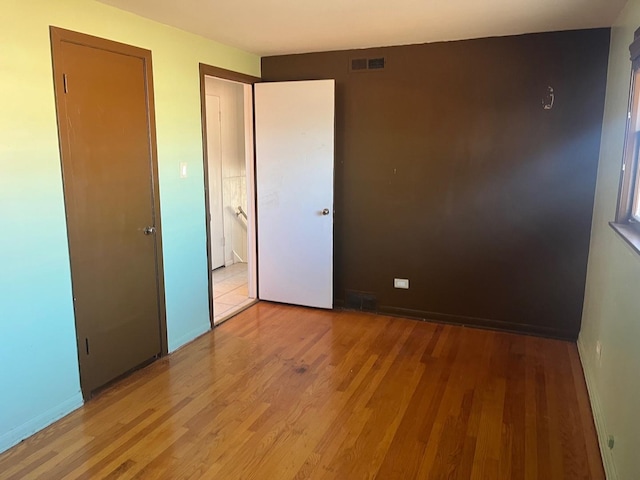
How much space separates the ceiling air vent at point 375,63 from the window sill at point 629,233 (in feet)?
7.19

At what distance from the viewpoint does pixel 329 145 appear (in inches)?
160

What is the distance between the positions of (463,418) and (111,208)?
237 cm

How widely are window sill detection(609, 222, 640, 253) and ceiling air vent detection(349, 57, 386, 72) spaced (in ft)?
7.20

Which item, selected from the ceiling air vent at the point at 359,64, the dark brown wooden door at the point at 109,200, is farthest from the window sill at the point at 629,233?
the dark brown wooden door at the point at 109,200

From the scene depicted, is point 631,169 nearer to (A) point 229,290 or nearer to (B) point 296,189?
(B) point 296,189

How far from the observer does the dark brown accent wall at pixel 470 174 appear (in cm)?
350

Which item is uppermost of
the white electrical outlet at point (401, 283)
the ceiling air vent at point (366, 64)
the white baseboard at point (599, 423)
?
the ceiling air vent at point (366, 64)

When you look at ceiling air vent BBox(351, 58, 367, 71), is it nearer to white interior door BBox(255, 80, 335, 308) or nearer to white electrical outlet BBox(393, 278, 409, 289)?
white interior door BBox(255, 80, 335, 308)

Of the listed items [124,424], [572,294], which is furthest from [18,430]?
[572,294]

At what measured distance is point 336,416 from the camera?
8.70 feet

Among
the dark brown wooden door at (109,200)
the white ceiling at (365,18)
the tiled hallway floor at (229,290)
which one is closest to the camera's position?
the dark brown wooden door at (109,200)

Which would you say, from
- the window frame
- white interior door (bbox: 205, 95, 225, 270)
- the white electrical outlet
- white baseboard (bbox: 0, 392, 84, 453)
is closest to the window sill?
the window frame

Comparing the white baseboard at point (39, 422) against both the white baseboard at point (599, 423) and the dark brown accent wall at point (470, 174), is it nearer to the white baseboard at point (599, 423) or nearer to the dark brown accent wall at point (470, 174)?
the dark brown accent wall at point (470, 174)

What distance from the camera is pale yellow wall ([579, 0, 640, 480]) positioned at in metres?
1.92
